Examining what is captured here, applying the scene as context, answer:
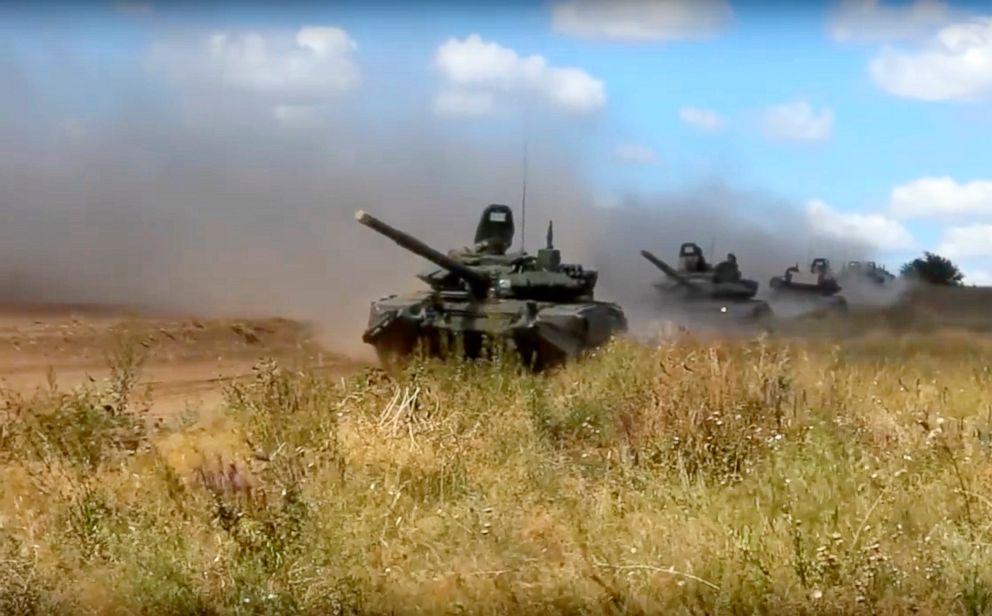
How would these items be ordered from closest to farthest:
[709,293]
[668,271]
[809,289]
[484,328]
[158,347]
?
1. [484,328]
2. [158,347]
3. [709,293]
4. [668,271]
5. [809,289]

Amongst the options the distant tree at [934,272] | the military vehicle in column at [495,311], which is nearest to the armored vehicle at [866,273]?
the distant tree at [934,272]

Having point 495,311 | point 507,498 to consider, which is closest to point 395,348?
point 495,311

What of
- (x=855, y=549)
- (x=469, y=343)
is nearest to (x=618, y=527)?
(x=855, y=549)

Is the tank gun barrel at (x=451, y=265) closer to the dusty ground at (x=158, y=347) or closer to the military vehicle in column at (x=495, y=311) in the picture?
the military vehicle in column at (x=495, y=311)

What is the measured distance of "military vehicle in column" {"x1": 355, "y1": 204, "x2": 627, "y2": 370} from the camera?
1476 centimetres

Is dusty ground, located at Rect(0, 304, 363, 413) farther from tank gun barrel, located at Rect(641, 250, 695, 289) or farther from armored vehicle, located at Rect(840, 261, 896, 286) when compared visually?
armored vehicle, located at Rect(840, 261, 896, 286)

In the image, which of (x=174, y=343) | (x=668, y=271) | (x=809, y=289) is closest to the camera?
(x=174, y=343)

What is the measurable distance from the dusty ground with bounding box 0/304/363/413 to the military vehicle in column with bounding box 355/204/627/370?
836mm

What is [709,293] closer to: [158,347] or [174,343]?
[174,343]

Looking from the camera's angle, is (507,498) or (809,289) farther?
(809,289)

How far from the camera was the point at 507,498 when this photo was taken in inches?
313

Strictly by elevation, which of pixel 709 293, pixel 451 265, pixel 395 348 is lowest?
pixel 395 348

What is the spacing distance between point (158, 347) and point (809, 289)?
1400 cm

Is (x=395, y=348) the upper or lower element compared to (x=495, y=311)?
lower
